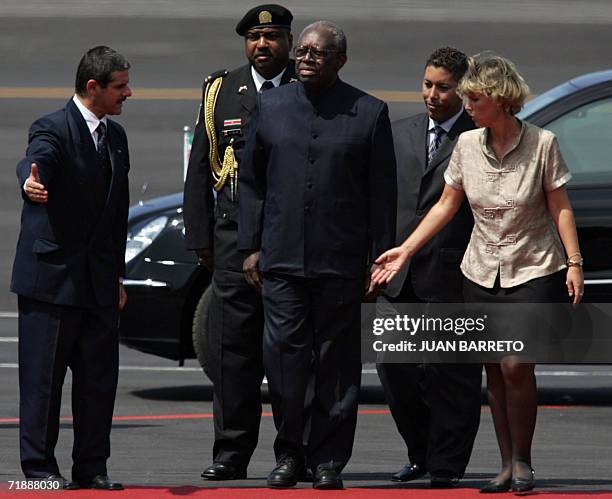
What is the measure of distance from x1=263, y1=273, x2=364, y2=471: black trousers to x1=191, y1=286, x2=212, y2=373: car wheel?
3.53 metres

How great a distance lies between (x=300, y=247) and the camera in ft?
23.6

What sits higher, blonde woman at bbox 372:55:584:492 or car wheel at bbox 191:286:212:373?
blonde woman at bbox 372:55:584:492

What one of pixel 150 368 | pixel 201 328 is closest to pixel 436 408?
pixel 201 328

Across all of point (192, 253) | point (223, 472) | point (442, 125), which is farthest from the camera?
point (192, 253)

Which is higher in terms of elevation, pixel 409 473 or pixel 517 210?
pixel 517 210

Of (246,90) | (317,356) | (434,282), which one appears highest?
(246,90)

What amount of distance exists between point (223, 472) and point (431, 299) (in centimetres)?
119

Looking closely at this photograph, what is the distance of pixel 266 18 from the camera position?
25.1ft

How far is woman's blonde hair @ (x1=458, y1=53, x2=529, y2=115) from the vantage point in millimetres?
6938

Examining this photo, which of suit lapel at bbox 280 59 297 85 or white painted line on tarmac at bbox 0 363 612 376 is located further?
white painted line on tarmac at bbox 0 363 612 376

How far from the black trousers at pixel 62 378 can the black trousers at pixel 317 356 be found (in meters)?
0.69

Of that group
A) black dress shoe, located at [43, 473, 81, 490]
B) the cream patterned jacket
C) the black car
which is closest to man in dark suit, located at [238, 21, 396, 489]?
the cream patterned jacket

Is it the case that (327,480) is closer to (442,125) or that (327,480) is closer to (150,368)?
(442,125)

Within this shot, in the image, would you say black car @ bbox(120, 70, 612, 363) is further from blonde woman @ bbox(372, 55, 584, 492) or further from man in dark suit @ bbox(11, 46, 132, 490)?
man in dark suit @ bbox(11, 46, 132, 490)
